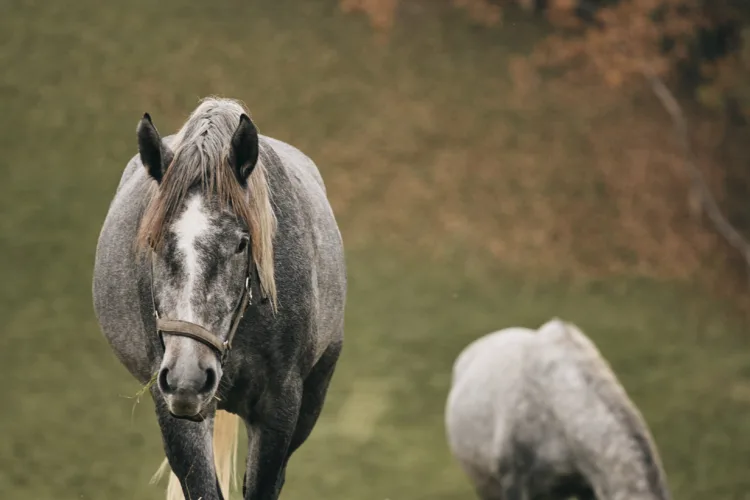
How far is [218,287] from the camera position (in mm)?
3627

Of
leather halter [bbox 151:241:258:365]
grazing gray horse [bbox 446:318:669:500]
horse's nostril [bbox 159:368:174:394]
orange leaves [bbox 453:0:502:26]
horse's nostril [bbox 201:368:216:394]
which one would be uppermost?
orange leaves [bbox 453:0:502:26]

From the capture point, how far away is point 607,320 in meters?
14.6

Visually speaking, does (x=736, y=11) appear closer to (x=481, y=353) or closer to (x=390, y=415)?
(x=390, y=415)

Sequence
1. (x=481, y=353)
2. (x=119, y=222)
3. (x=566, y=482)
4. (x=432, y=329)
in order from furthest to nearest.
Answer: (x=432, y=329), (x=481, y=353), (x=566, y=482), (x=119, y=222)

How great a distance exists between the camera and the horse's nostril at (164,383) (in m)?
3.47

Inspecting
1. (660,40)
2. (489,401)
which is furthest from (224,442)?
(660,40)

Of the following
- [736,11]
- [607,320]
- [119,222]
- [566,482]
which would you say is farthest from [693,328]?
[119,222]

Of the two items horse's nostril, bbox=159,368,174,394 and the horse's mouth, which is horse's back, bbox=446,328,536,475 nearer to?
the horse's mouth

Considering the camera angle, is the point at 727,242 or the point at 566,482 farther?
the point at 727,242

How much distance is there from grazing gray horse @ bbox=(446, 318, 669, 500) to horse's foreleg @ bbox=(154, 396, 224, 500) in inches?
130

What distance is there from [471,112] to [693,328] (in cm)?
443

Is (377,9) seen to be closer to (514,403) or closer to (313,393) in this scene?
(514,403)

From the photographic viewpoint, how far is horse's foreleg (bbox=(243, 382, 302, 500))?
4246 mm

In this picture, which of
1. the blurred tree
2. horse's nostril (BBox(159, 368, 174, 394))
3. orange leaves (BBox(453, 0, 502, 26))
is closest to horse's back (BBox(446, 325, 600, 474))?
horse's nostril (BBox(159, 368, 174, 394))
